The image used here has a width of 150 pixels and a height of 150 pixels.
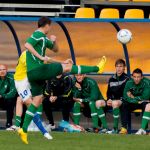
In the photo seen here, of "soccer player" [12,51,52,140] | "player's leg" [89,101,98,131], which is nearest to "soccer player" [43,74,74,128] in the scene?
"player's leg" [89,101,98,131]

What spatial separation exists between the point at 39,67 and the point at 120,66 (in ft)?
12.8

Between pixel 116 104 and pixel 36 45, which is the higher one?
pixel 36 45

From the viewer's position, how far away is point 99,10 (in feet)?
71.7

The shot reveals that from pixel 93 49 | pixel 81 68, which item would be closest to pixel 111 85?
pixel 93 49

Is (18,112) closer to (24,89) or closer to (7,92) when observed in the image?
(7,92)

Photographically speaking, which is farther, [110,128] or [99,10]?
[99,10]

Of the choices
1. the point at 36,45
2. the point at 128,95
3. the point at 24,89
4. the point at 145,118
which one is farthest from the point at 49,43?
the point at 128,95

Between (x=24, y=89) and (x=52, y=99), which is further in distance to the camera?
(x=52, y=99)

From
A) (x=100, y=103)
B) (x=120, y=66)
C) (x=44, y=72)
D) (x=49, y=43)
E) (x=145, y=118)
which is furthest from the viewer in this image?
(x=120, y=66)

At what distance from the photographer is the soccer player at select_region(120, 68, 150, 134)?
15.6m

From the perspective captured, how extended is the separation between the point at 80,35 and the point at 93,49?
0.41 m

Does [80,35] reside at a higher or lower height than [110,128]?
higher

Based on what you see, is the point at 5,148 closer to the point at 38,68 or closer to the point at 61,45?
the point at 38,68

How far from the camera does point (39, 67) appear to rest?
12305 millimetres
